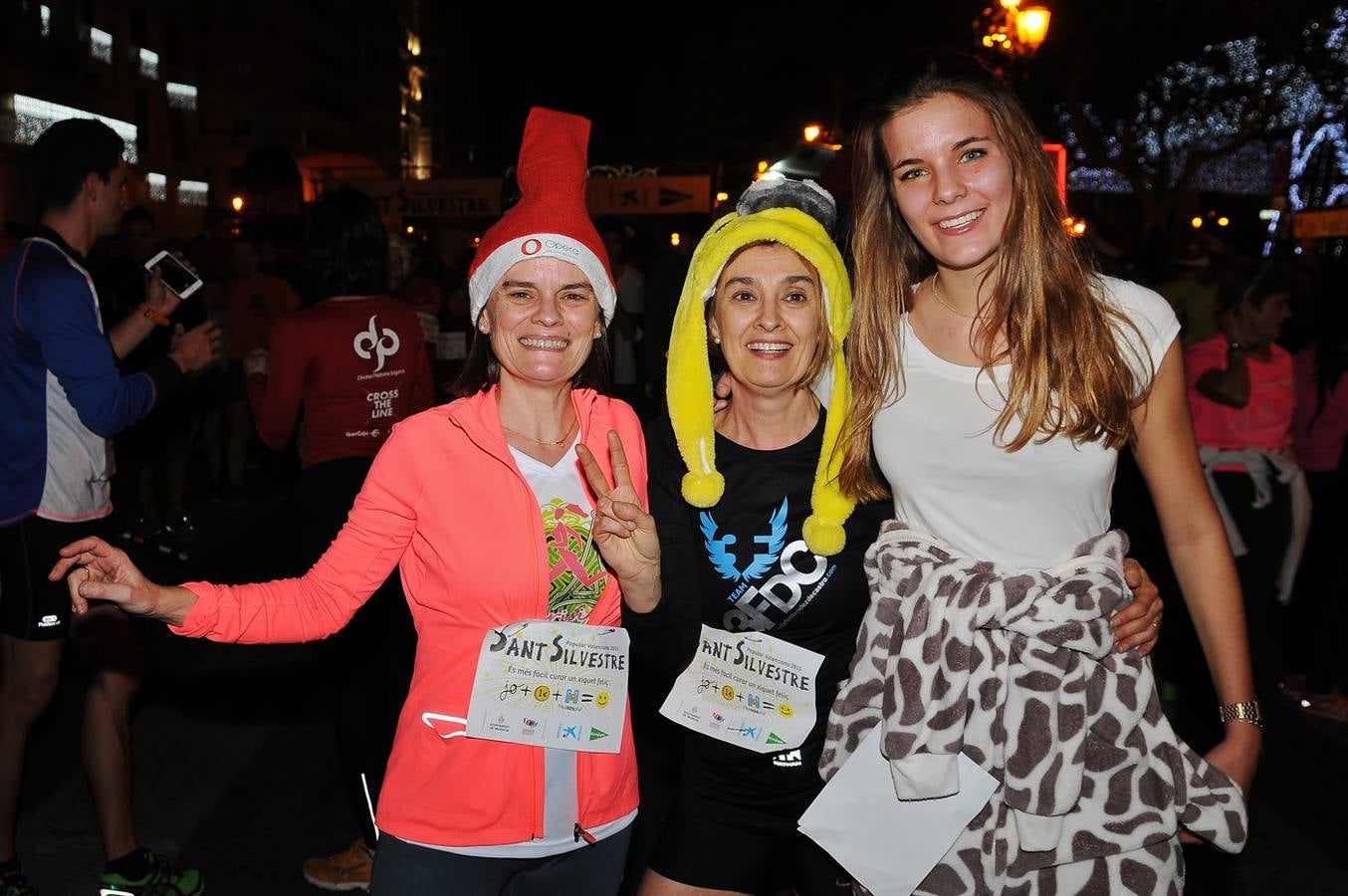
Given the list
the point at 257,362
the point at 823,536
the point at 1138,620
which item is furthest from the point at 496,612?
the point at 257,362

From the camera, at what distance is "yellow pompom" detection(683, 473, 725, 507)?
265cm

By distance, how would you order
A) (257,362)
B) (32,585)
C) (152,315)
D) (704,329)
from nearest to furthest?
(704,329)
(32,585)
(152,315)
(257,362)

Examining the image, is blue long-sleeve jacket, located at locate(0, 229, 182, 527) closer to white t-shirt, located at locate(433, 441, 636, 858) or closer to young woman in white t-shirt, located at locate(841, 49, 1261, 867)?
white t-shirt, located at locate(433, 441, 636, 858)

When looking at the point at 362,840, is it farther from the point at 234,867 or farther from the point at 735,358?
the point at 735,358

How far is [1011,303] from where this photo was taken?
7.91 ft

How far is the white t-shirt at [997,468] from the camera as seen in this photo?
2.32 meters


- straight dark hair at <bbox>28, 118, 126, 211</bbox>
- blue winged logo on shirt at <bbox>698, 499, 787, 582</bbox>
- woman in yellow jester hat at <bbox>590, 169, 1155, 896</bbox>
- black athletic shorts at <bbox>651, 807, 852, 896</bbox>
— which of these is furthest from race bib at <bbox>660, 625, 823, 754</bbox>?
straight dark hair at <bbox>28, 118, 126, 211</bbox>

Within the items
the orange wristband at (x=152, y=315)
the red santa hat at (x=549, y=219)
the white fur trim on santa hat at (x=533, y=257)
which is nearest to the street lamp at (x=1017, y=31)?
the orange wristband at (x=152, y=315)

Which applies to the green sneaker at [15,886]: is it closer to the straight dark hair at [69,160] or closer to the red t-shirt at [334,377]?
the red t-shirt at [334,377]

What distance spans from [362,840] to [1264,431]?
4.67 metres

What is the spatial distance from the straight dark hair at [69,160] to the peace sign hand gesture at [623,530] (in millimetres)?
2436

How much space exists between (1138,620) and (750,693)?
86cm

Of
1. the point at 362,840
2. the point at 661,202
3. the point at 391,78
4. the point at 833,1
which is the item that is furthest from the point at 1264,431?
the point at 391,78

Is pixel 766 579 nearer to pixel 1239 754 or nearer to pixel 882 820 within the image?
pixel 882 820
